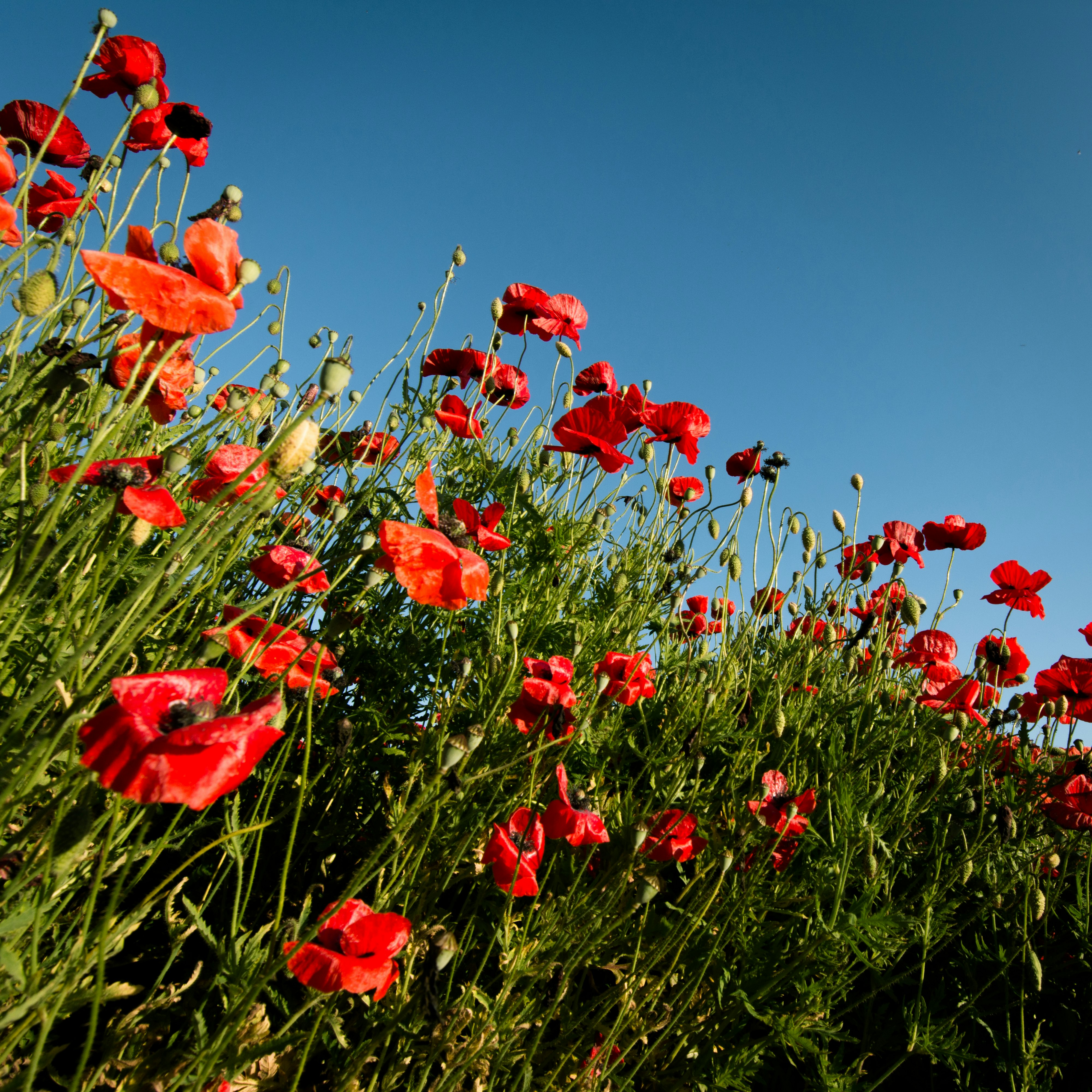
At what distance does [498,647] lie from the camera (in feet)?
6.81

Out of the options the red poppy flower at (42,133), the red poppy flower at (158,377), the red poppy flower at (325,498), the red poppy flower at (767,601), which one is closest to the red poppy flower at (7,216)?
the red poppy flower at (158,377)

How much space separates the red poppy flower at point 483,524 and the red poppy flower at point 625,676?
435 millimetres

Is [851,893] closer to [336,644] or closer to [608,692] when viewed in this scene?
[608,692]

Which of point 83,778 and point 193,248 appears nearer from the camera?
point 83,778

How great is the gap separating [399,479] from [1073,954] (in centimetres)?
280

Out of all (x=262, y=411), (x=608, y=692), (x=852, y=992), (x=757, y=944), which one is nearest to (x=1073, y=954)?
(x=852, y=992)

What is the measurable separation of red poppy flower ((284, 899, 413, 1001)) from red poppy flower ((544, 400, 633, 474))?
1.63 metres

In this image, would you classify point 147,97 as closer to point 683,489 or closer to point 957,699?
point 683,489

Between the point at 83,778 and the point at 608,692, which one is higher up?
the point at 608,692

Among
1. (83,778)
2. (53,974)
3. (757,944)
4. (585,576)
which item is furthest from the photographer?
(585,576)

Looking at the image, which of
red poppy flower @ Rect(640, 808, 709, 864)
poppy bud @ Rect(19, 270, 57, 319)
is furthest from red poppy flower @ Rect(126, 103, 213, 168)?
red poppy flower @ Rect(640, 808, 709, 864)

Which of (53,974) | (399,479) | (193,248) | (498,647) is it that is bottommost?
(53,974)

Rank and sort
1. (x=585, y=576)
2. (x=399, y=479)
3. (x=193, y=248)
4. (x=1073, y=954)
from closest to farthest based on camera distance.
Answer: (x=193, y=248) < (x=1073, y=954) < (x=399, y=479) < (x=585, y=576)

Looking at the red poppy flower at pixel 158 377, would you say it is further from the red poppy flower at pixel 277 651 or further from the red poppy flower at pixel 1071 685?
the red poppy flower at pixel 1071 685
